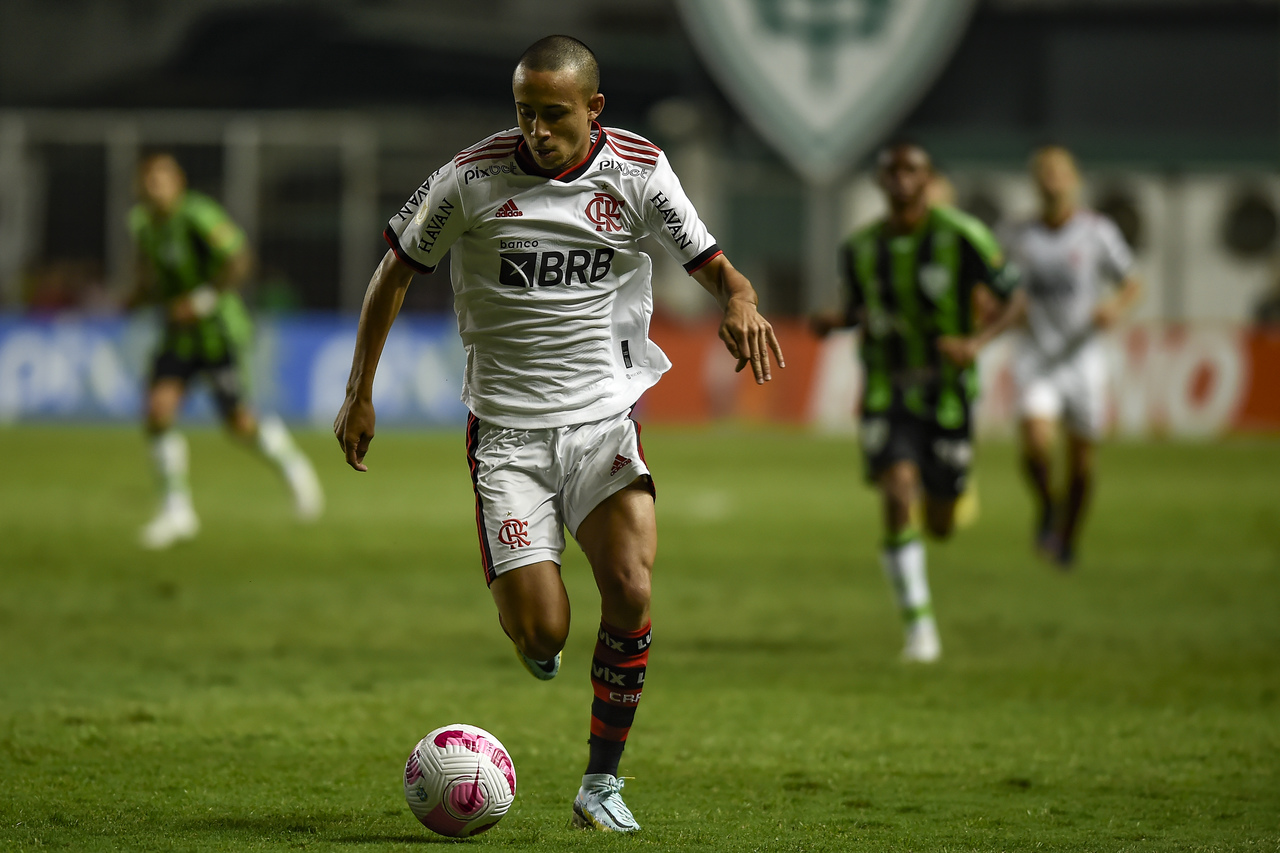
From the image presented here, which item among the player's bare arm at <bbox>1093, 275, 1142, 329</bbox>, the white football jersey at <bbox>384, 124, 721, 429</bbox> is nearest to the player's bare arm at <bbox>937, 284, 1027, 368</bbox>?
the player's bare arm at <bbox>1093, 275, 1142, 329</bbox>

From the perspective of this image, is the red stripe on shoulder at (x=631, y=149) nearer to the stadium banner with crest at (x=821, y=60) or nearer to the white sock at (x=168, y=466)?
the white sock at (x=168, y=466)

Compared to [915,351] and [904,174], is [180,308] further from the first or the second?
[904,174]

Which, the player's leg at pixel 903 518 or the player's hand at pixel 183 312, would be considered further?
the player's hand at pixel 183 312

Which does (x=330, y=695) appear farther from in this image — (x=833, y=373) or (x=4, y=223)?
(x=4, y=223)

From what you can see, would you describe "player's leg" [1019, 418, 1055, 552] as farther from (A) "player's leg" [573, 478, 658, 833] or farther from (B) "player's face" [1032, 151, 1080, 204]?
(A) "player's leg" [573, 478, 658, 833]

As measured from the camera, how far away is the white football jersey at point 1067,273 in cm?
1179

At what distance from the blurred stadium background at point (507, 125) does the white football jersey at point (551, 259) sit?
16.6 m

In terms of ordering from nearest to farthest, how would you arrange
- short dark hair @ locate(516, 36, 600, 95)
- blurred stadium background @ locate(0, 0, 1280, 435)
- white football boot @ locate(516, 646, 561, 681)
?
short dark hair @ locate(516, 36, 600, 95) < white football boot @ locate(516, 646, 561, 681) < blurred stadium background @ locate(0, 0, 1280, 435)

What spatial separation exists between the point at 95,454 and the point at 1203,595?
1252 centimetres

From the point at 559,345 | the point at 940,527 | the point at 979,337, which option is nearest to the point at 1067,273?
the point at 979,337

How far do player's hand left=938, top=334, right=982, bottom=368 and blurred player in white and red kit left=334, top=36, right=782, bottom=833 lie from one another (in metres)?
3.28

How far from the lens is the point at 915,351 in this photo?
28.6ft

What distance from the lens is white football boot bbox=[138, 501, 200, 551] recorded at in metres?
12.6

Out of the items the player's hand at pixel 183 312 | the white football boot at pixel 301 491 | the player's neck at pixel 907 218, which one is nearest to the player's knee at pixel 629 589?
the player's neck at pixel 907 218
